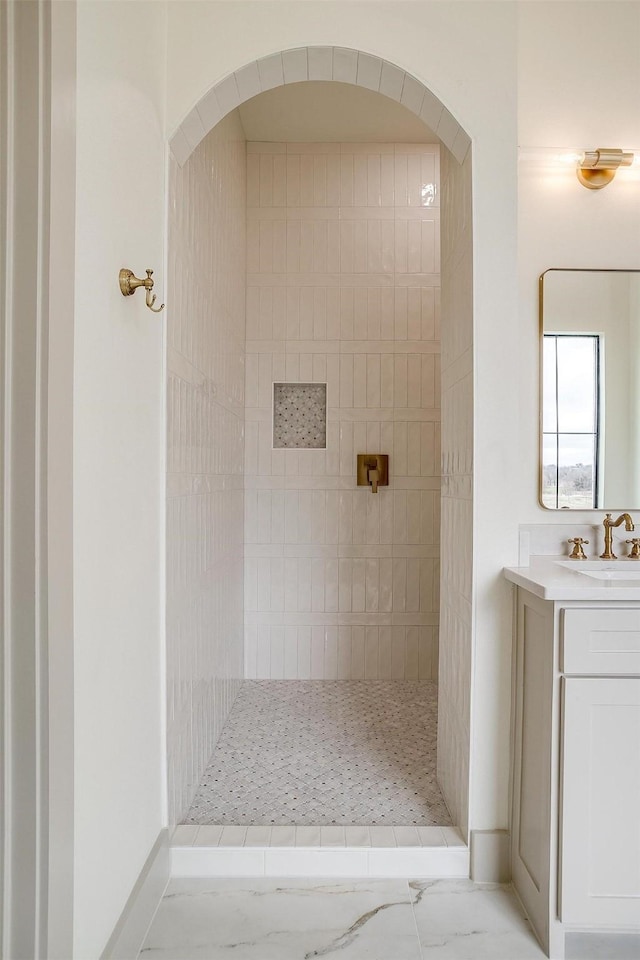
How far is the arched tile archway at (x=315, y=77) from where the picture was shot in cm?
183

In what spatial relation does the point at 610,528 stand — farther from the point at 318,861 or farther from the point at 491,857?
the point at 318,861

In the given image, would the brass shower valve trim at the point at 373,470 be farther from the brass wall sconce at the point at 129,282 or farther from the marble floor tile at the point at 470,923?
the brass wall sconce at the point at 129,282

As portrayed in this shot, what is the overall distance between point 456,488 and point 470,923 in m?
1.18

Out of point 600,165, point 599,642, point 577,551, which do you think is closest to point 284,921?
point 599,642

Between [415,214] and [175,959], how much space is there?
324cm

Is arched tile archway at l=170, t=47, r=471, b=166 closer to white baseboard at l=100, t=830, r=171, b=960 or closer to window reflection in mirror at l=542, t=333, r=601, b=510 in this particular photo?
window reflection in mirror at l=542, t=333, r=601, b=510

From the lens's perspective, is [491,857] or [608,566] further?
[608,566]

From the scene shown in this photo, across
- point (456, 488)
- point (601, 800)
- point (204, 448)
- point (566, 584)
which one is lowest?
point (601, 800)

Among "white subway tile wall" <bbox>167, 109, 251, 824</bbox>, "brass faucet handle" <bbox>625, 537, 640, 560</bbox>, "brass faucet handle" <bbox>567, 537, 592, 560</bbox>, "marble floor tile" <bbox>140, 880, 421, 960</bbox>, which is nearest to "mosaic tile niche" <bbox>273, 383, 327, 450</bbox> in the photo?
"white subway tile wall" <bbox>167, 109, 251, 824</bbox>

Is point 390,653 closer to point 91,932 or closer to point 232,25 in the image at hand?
point 91,932

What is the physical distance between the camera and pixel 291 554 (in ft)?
11.3

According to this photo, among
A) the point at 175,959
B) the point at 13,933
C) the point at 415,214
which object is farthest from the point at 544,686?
the point at 415,214

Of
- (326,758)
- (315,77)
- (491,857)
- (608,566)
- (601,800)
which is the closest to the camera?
(601,800)

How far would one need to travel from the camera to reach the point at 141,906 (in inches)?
61.5
